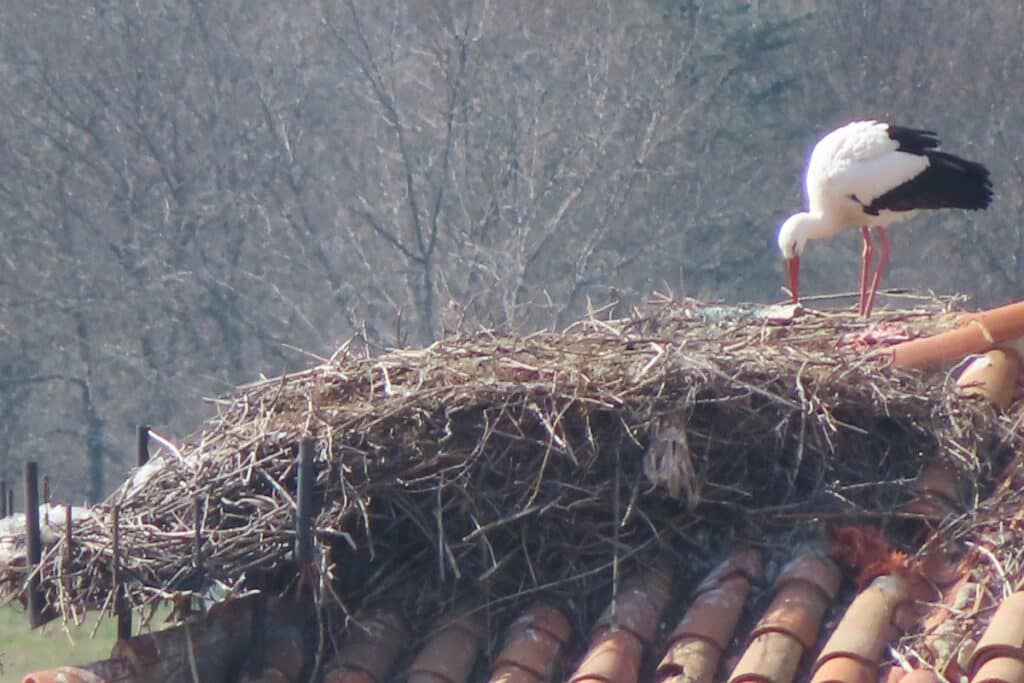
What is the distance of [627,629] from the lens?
4098 millimetres

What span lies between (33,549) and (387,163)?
15.5 meters

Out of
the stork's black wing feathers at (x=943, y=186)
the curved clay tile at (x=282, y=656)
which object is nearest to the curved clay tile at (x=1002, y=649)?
the curved clay tile at (x=282, y=656)

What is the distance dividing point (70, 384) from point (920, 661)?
17310 millimetres

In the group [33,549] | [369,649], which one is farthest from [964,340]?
[33,549]

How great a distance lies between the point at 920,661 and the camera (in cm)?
374

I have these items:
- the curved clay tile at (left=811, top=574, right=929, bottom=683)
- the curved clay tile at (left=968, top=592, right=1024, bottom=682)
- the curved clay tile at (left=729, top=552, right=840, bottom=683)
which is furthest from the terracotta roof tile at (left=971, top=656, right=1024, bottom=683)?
the curved clay tile at (left=729, top=552, right=840, bottom=683)

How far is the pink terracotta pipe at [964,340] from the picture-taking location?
4.77 meters

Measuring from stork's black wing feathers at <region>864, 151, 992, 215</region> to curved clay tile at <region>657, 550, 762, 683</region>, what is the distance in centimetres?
295

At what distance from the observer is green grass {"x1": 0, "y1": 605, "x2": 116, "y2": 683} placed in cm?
1188

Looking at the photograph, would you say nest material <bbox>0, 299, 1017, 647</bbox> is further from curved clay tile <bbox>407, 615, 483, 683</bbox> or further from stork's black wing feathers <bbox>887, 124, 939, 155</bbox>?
stork's black wing feathers <bbox>887, 124, 939, 155</bbox>

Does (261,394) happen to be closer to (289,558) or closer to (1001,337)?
(289,558)

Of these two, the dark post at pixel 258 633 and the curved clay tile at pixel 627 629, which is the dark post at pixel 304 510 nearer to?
the dark post at pixel 258 633

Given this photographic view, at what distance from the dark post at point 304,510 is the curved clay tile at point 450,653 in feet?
1.21

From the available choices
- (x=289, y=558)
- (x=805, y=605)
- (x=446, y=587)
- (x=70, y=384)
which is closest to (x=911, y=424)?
(x=805, y=605)
